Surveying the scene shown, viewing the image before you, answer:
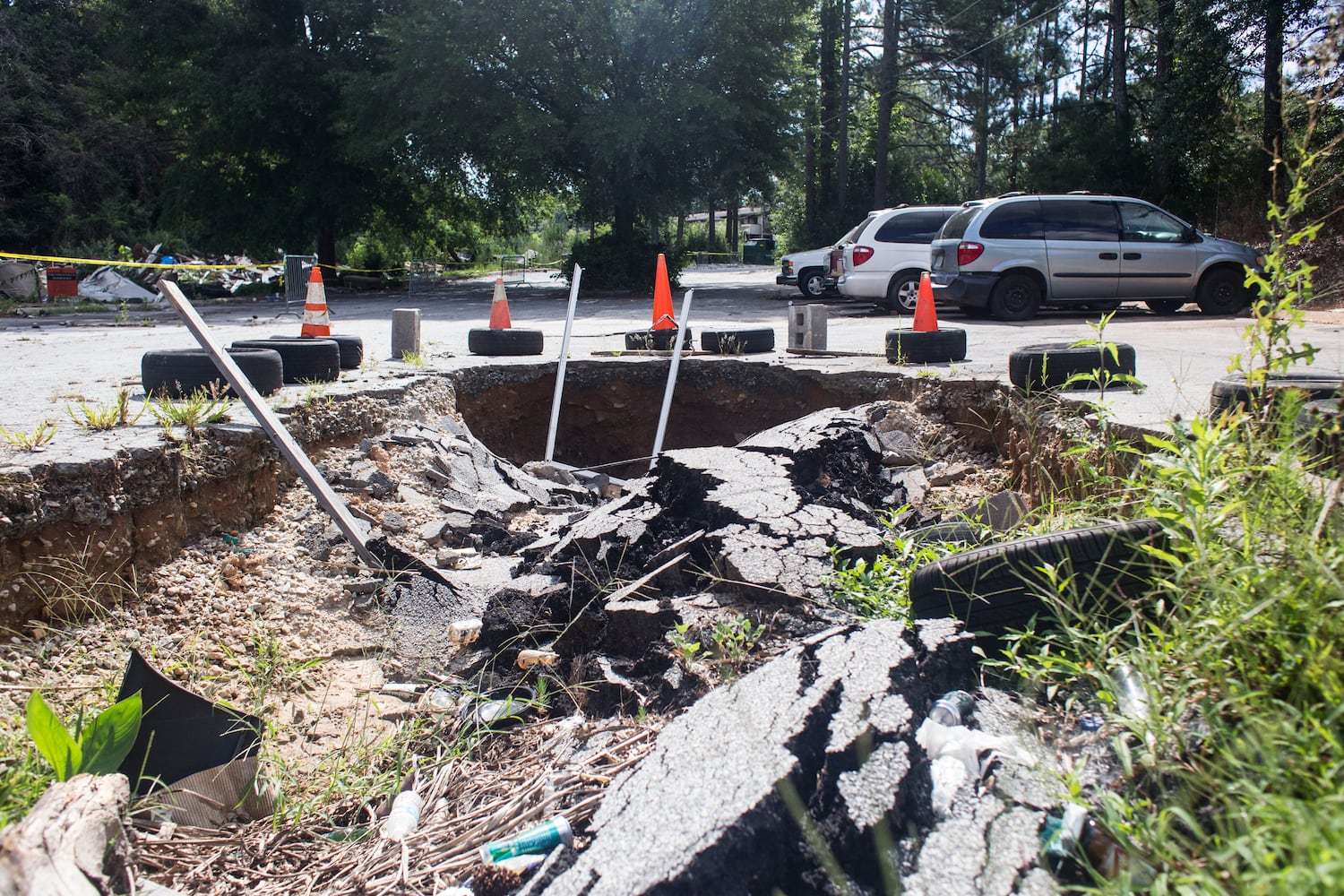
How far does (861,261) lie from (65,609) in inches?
514

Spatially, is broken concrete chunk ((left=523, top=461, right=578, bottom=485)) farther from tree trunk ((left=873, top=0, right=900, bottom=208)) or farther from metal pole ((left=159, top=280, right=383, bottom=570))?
tree trunk ((left=873, top=0, right=900, bottom=208))

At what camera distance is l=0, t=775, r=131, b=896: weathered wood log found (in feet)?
5.60

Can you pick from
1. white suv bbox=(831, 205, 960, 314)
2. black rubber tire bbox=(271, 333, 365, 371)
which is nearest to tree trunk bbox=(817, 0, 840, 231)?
white suv bbox=(831, 205, 960, 314)

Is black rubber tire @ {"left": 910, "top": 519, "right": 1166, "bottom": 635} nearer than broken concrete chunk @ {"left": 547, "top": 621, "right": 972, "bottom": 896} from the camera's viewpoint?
No

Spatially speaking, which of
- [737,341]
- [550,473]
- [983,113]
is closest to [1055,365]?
[737,341]

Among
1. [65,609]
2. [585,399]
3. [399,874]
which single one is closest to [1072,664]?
[399,874]

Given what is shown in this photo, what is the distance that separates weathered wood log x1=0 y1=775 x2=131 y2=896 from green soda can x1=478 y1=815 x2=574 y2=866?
78cm

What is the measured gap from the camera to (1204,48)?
17984mm

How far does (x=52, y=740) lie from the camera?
221cm

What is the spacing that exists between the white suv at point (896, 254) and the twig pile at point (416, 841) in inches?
504

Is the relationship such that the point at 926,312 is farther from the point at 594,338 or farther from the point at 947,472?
the point at 594,338

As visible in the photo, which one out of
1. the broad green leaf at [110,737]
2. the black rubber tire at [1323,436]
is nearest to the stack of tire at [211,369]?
the broad green leaf at [110,737]

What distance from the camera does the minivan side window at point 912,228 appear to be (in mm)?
14594

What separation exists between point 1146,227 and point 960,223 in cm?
253
